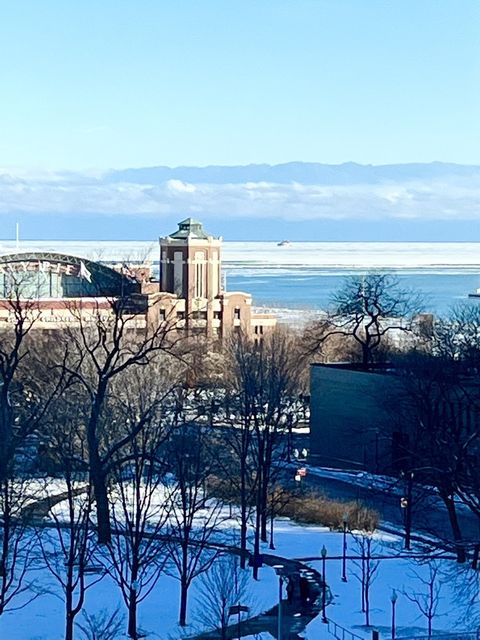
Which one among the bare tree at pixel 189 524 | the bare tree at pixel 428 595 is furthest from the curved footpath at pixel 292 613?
the bare tree at pixel 428 595

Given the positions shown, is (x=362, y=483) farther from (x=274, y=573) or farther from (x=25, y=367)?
(x=25, y=367)

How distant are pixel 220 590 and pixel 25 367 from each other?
26.8m

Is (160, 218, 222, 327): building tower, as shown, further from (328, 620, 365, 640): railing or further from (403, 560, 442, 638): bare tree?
(328, 620, 365, 640): railing

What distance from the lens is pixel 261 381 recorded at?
32594 millimetres

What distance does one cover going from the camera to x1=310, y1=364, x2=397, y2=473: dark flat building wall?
3628 cm

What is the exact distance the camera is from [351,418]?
124 feet

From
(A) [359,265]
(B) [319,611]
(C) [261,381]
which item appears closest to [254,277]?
(A) [359,265]

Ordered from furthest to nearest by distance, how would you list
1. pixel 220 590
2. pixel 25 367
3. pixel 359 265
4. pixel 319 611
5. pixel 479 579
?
pixel 359 265 < pixel 25 367 < pixel 479 579 < pixel 319 611 < pixel 220 590

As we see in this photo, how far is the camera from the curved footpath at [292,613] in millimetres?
19094

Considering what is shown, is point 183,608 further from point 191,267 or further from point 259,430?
point 191,267

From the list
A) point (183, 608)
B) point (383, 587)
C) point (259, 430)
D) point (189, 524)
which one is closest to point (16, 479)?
point (259, 430)

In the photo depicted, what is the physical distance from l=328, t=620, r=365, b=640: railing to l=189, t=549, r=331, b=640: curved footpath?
0.45m

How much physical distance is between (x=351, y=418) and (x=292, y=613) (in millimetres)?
17883

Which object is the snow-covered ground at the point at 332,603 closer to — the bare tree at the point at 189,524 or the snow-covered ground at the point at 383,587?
the snow-covered ground at the point at 383,587
